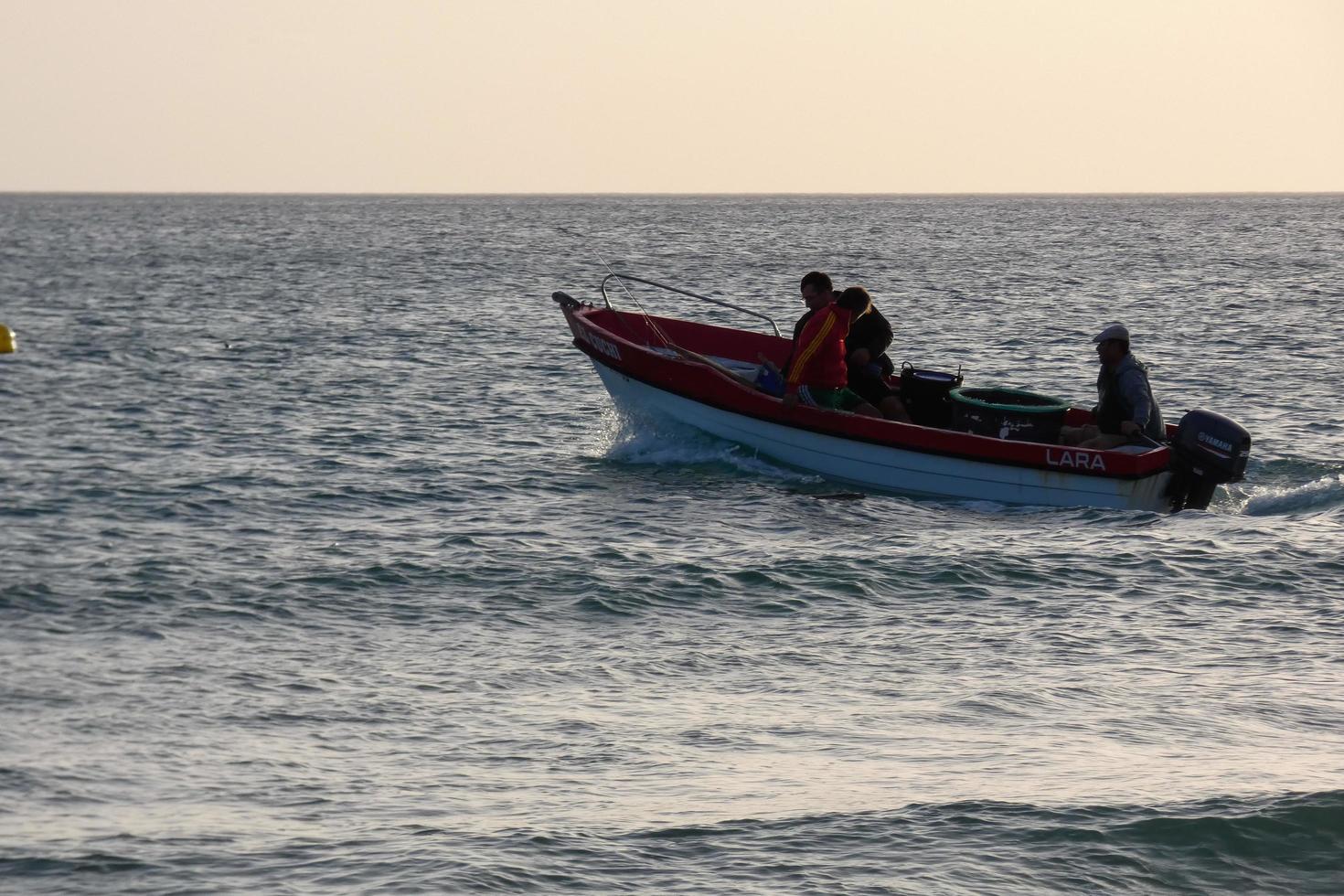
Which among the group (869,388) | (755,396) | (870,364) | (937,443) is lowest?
(937,443)

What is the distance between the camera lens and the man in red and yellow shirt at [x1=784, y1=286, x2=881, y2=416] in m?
14.3

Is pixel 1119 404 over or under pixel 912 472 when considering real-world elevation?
over

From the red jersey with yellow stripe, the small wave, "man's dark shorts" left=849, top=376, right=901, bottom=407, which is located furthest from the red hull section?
the small wave

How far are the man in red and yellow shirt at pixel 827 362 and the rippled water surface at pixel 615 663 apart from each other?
0.88m

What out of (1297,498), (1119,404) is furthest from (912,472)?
(1297,498)

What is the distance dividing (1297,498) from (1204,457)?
1.28 meters

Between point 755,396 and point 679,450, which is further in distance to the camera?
point 679,450

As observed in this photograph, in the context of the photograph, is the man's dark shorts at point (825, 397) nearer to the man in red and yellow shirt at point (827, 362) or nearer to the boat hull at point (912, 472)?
the man in red and yellow shirt at point (827, 362)

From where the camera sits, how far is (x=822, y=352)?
14.6m

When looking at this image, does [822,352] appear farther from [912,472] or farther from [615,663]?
[615,663]

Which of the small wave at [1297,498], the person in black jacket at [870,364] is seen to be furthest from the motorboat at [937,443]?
the small wave at [1297,498]

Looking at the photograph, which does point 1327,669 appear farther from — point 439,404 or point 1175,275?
point 1175,275

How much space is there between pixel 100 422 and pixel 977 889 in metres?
16.2

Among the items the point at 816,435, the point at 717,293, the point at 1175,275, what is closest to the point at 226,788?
the point at 816,435
